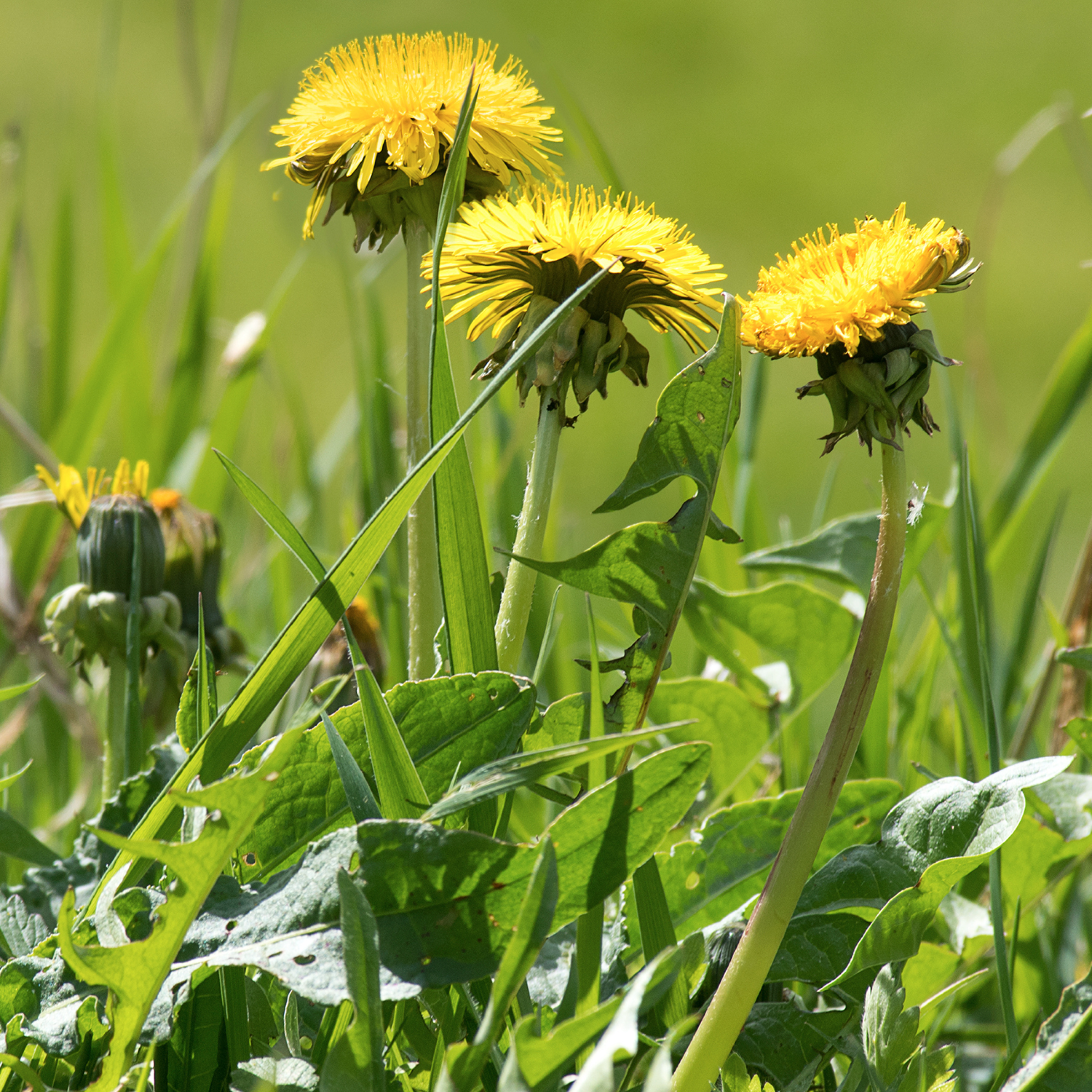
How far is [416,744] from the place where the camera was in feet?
1.36

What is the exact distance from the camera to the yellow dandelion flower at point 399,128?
1.55 feet

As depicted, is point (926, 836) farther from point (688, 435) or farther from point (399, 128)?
point (399, 128)

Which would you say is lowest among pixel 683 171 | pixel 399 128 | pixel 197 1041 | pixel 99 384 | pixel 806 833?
pixel 197 1041

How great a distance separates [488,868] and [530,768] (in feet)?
0.13

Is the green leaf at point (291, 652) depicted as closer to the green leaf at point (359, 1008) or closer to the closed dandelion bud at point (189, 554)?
the green leaf at point (359, 1008)

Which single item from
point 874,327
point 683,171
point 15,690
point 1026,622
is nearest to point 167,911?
point 15,690

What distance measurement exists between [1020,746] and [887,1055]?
337mm

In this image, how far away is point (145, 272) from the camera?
0.99 m

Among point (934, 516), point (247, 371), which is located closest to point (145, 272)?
point (247, 371)

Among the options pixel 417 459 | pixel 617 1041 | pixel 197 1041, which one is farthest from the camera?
pixel 417 459

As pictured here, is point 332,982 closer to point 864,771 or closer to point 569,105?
point 864,771

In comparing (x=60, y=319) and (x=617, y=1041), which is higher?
(x=60, y=319)

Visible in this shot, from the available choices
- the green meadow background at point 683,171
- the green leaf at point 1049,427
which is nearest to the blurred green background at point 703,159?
the green meadow background at point 683,171

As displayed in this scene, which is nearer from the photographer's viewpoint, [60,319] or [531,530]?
[531,530]
